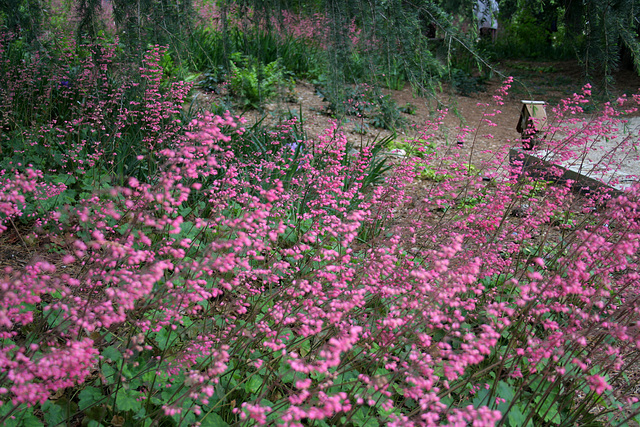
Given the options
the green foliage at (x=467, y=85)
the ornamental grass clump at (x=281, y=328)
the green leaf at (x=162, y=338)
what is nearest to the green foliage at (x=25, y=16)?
the ornamental grass clump at (x=281, y=328)

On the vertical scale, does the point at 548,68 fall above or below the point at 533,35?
below

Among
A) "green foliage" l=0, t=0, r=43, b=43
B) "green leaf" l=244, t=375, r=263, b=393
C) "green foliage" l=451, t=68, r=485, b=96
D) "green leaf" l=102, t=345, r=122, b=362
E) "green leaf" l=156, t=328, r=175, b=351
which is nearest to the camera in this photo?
"green leaf" l=102, t=345, r=122, b=362

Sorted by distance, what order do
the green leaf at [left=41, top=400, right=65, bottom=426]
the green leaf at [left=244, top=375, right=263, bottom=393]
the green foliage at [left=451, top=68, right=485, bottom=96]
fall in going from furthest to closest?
the green foliage at [left=451, top=68, right=485, bottom=96] → the green leaf at [left=244, top=375, right=263, bottom=393] → the green leaf at [left=41, top=400, right=65, bottom=426]

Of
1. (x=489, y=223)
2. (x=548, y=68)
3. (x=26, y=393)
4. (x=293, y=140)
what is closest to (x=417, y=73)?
(x=489, y=223)

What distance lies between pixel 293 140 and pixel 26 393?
3.67 metres

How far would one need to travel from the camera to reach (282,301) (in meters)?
1.95

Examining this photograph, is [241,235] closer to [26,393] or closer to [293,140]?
[26,393]

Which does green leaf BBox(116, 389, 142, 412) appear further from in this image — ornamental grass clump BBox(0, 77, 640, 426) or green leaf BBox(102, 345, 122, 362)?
green leaf BBox(102, 345, 122, 362)

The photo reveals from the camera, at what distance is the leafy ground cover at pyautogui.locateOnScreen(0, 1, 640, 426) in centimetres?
139

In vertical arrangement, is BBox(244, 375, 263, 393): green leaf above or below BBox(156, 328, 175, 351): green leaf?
below

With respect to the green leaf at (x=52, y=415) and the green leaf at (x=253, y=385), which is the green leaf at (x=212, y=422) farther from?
the green leaf at (x=52, y=415)

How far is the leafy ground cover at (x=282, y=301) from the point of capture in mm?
1387

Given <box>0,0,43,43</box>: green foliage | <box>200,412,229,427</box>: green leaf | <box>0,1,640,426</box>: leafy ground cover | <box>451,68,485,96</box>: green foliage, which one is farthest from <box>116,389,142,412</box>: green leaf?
<box>451,68,485,96</box>: green foliage

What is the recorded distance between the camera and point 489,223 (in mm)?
2926
